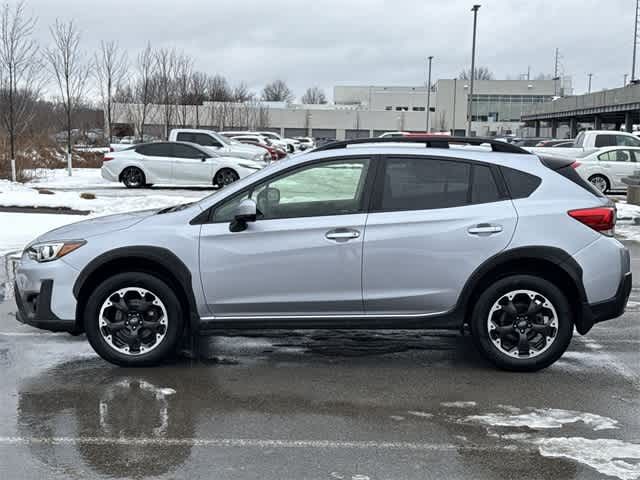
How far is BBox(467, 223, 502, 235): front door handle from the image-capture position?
5.86m

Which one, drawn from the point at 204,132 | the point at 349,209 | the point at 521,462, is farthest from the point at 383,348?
the point at 204,132

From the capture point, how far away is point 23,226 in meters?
14.5

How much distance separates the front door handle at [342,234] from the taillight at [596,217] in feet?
5.40

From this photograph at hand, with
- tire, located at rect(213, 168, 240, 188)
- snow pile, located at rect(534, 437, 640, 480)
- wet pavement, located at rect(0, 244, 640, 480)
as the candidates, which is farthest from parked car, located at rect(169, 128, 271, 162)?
snow pile, located at rect(534, 437, 640, 480)

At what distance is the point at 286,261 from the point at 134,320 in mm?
1282

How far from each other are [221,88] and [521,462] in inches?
3164

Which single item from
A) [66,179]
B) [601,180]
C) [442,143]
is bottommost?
[66,179]

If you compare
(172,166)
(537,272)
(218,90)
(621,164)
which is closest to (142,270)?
(537,272)

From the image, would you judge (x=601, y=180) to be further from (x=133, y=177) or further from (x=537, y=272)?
(x=537, y=272)

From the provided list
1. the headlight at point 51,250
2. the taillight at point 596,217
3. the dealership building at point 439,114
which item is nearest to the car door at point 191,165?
the headlight at point 51,250

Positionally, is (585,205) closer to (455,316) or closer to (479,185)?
(479,185)

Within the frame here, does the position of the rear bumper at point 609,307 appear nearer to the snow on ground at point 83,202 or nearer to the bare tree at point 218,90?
the snow on ground at point 83,202

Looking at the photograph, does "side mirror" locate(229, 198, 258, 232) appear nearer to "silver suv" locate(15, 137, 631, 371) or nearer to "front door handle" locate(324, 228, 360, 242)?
"silver suv" locate(15, 137, 631, 371)

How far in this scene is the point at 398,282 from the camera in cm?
590
